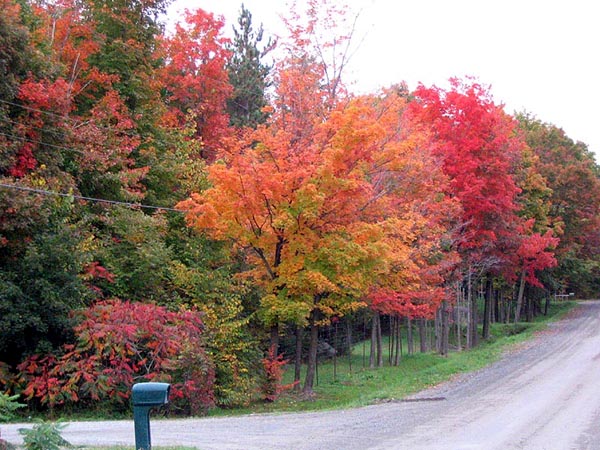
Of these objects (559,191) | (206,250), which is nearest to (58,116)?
(206,250)

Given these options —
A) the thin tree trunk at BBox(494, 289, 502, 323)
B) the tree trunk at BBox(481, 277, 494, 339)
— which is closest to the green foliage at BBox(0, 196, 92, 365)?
the tree trunk at BBox(481, 277, 494, 339)

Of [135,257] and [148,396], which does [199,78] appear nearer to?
[135,257]

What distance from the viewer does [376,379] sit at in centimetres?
3175

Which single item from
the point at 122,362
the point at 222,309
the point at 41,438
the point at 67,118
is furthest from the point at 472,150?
the point at 41,438

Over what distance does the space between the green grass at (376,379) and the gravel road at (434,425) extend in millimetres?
1380

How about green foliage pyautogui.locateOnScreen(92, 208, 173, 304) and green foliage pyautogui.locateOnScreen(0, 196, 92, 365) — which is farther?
green foliage pyautogui.locateOnScreen(92, 208, 173, 304)

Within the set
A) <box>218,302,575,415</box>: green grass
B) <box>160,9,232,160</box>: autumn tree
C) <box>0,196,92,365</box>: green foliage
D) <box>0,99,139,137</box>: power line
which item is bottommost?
<box>218,302,575,415</box>: green grass

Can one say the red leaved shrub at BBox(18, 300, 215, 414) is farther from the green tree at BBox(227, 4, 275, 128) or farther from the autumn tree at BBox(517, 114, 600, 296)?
the autumn tree at BBox(517, 114, 600, 296)

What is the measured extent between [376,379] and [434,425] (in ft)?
57.0

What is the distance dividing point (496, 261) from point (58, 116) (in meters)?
25.3

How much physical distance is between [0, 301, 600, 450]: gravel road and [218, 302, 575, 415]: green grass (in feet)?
4.53

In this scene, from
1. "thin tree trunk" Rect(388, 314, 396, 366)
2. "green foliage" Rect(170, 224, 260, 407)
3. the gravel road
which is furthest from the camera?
"thin tree trunk" Rect(388, 314, 396, 366)

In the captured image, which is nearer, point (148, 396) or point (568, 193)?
point (148, 396)

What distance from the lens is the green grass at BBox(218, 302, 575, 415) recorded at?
2211 cm
